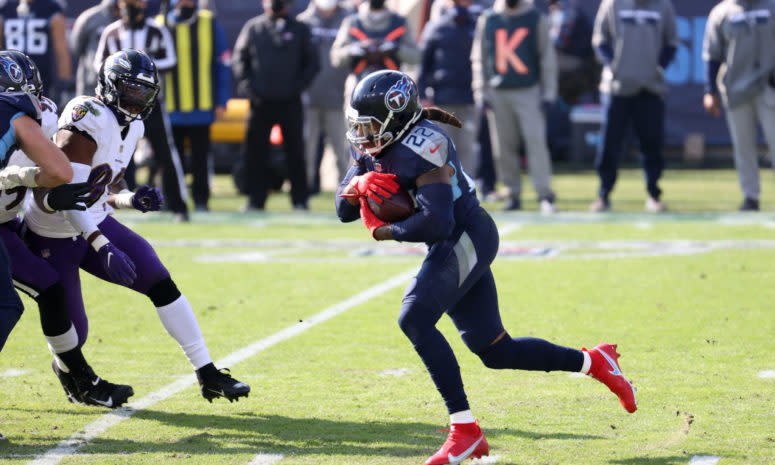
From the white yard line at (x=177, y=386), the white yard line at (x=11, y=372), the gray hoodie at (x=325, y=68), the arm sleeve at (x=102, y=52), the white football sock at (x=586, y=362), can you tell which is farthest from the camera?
the gray hoodie at (x=325, y=68)

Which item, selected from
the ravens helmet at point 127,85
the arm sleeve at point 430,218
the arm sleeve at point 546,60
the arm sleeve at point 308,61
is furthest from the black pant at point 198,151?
the arm sleeve at point 430,218

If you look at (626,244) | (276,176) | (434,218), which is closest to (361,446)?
(434,218)

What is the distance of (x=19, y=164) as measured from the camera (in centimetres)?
549

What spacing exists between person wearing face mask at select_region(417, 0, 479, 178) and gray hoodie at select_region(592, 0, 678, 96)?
1516 mm

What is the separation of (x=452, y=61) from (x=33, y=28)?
467 centimetres

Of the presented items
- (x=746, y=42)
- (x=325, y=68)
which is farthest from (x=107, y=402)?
(x=325, y=68)

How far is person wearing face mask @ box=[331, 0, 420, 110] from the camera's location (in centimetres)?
1327

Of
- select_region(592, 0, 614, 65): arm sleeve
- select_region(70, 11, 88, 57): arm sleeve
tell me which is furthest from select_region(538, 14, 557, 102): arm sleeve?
select_region(70, 11, 88, 57): arm sleeve

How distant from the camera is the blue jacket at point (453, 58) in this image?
13484 mm

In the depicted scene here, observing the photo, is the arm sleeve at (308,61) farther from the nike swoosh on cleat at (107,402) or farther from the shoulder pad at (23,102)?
the shoulder pad at (23,102)

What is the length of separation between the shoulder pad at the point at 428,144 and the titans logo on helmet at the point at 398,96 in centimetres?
12

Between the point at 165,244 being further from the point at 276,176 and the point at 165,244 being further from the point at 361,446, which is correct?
the point at 361,446

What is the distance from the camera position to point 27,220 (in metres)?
5.61

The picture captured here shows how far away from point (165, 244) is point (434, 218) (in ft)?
22.0
